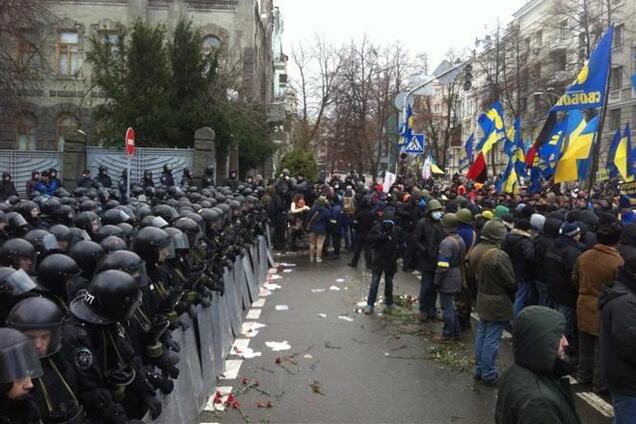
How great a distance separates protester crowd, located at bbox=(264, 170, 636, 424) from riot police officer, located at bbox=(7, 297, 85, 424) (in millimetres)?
2234

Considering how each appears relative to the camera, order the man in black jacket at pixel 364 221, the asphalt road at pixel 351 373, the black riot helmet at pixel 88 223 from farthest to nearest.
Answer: the man in black jacket at pixel 364 221 < the black riot helmet at pixel 88 223 < the asphalt road at pixel 351 373

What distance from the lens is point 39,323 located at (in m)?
3.03

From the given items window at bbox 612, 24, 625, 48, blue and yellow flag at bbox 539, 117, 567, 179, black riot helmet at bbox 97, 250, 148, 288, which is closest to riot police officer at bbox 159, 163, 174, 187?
blue and yellow flag at bbox 539, 117, 567, 179

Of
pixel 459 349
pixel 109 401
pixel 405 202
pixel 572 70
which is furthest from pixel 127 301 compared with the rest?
pixel 572 70

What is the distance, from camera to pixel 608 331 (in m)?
4.80

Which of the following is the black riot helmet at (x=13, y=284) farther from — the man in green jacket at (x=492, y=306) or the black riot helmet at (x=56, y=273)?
the man in green jacket at (x=492, y=306)

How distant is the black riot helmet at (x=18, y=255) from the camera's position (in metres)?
4.90

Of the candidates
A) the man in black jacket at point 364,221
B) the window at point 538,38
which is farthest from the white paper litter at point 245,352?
the window at point 538,38

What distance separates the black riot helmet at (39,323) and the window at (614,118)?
52007 millimetres

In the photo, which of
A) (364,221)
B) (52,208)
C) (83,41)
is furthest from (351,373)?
(83,41)

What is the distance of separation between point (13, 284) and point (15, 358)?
49.3 inches

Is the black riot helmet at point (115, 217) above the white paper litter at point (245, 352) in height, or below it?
above

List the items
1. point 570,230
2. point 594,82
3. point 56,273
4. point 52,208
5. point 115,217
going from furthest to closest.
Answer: point 594,82 → point 52,208 → point 115,217 → point 570,230 → point 56,273

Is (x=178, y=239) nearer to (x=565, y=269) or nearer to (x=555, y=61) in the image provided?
Result: (x=565, y=269)
